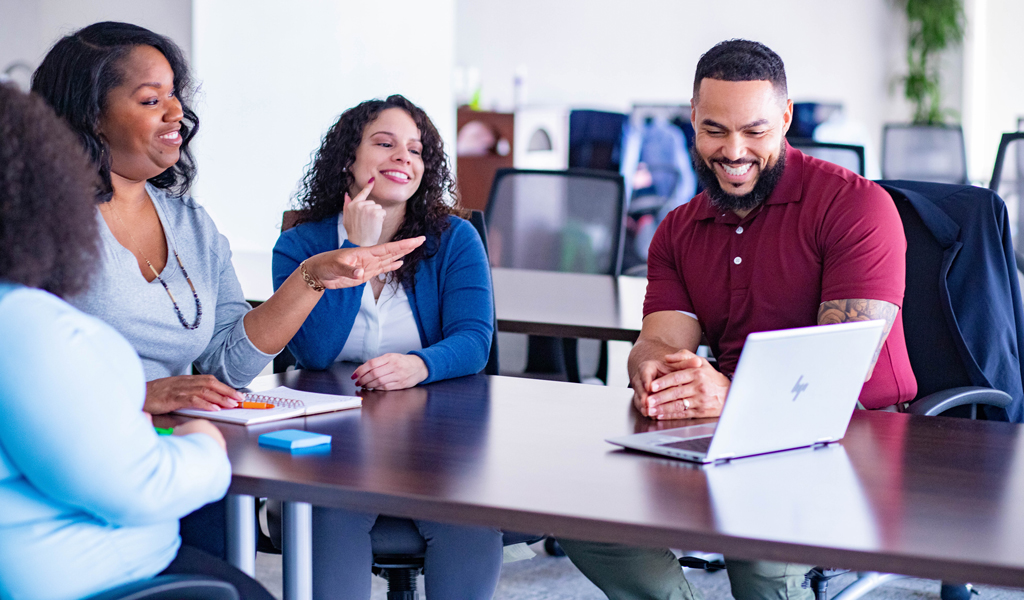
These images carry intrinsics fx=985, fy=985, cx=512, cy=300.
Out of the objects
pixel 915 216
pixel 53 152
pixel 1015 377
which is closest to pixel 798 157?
pixel 915 216

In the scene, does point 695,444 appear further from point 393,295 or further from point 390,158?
point 390,158

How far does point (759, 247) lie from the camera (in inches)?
74.7

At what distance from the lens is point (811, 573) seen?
6.13 ft

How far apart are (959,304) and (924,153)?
548 cm

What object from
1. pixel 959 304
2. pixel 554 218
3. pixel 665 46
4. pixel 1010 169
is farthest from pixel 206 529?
pixel 665 46

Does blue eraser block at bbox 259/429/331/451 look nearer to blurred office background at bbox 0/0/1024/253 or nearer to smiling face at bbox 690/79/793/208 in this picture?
smiling face at bbox 690/79/793/208

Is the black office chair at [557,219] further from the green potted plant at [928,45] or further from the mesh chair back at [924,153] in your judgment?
the green potted plant at [928,45]

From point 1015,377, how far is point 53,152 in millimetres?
1757

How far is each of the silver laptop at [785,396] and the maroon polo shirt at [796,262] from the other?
50 centimetres

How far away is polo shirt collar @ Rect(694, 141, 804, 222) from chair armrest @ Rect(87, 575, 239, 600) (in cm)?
126

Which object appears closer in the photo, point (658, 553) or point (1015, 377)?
point (658, 553)

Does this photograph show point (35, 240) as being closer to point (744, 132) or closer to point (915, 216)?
point (744, 132)

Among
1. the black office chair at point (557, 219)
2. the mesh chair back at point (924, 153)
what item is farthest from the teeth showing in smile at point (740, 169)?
the mesh chair back at point (924, 153)

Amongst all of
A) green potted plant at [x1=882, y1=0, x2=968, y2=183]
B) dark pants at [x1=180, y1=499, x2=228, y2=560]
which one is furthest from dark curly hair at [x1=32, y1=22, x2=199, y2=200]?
green potted plant at [x1=882, y1=0, x2=968, y2=183]
